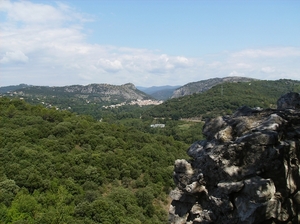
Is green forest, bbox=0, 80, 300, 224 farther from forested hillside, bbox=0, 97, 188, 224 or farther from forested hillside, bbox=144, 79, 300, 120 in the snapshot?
forested hillside, bbox=144, 79, 300, 120

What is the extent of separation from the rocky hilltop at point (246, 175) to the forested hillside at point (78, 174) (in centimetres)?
2263

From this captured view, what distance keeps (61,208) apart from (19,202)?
15.6 feet

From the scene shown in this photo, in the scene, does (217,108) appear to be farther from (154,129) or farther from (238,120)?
(238,120)

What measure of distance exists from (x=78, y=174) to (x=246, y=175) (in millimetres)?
36752

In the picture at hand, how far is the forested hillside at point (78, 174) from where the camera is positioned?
33.0 m

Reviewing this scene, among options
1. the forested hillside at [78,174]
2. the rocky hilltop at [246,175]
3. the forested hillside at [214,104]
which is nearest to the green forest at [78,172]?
the forested hillside at [78,174]

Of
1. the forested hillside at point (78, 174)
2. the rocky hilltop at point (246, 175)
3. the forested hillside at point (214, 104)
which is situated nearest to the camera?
the rocky hilltop at point (246, 175)

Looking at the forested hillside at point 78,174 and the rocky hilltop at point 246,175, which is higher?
the rocky hilltop at point 246,175

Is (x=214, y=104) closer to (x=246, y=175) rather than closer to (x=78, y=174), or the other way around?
(x=78, y=174)

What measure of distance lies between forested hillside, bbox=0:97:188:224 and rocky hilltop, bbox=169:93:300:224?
2263 cm

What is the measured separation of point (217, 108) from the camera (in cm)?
15975

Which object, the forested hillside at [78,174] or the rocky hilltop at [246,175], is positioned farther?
the forested hillside at [78,174]

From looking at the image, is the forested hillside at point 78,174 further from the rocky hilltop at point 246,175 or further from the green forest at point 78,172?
the rocky hilltop at point 246,175

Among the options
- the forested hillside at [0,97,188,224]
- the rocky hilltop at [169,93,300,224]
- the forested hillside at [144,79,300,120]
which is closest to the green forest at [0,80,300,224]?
the forested hillside at [0,97,188,224]
